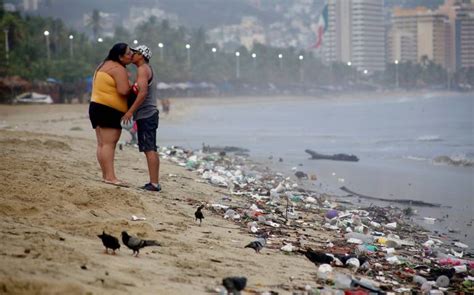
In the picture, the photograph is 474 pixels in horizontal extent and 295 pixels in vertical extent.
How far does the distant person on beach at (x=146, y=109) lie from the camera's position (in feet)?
25.7

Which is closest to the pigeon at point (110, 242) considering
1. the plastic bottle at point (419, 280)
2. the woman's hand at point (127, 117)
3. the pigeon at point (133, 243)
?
the pigeon at point (133, 243)

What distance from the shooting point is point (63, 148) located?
12.4 meters

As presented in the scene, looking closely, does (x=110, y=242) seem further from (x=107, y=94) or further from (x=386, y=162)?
(x=386, y=162)

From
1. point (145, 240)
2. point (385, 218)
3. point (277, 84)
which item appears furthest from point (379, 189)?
point (277, 84)

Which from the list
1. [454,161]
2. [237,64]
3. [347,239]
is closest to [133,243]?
[347,239]

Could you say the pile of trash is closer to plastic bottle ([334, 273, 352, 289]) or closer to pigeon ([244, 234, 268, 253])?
plastic bottle ([334, 273, 352, 289])

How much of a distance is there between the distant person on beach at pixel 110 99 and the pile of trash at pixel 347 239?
110cm

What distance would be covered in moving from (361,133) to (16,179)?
23.9 m

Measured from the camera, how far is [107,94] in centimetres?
787

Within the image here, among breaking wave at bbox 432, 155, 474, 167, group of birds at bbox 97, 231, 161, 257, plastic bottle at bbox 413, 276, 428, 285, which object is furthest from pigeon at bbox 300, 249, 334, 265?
breaking wave at bbox 432, 155, 474, 167

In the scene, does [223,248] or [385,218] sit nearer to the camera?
[223,248]

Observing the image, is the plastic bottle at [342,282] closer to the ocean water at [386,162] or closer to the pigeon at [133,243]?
the pigeon at [133,243]

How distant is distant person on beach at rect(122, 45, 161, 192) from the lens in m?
7.82

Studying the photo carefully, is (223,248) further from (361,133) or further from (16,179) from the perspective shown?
(361,133)
